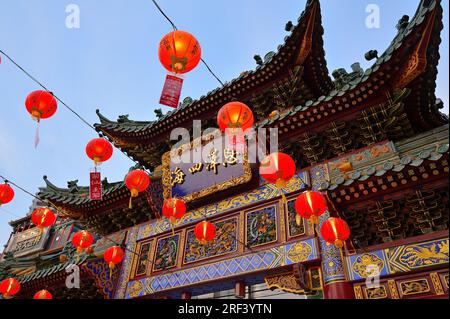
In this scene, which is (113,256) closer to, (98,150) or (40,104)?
(98,150)

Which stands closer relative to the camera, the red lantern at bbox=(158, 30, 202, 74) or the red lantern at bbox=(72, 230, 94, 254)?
the red lantern at bbox=(158, 30, 202, 74)

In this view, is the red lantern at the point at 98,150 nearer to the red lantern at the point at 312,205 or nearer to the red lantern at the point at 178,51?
the red lantern at the point at 178,51

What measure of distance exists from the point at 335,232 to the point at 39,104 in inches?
222

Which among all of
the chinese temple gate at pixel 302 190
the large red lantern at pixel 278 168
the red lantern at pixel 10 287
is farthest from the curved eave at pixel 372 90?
the red lantern at pixel 10 287

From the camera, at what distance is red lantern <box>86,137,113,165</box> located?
695 cm

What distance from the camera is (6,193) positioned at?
772 cm

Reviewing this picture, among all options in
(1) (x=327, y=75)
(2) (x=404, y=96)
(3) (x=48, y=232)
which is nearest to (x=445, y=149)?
A: (2) (x=404, y=96)

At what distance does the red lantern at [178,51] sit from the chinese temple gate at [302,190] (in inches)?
111

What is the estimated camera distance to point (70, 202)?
1006cm

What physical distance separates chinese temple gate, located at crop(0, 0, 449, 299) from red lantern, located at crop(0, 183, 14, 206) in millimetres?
2218

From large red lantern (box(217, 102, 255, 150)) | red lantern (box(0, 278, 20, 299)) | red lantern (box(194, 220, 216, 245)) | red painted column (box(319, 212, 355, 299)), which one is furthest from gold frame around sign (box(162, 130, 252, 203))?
red lantern (box(0, 278, 20, 299))

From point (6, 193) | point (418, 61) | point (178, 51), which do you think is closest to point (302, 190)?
point (418, 61)

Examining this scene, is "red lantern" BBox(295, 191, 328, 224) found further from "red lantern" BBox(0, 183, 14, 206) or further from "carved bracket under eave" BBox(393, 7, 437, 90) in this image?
"red lantern" BBox(0, 183, 14, 206)
